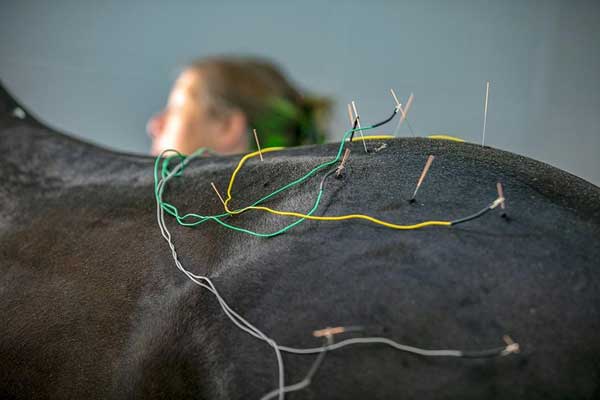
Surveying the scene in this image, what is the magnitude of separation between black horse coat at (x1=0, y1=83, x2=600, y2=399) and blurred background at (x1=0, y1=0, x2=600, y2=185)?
235 centimetres

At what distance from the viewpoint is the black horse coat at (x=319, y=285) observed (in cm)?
51

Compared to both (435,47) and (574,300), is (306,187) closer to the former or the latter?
(574,300)

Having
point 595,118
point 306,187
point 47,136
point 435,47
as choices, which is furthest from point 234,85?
point 306,187

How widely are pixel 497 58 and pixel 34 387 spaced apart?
115 inches

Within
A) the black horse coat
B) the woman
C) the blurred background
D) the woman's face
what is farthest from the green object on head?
the black horse coat

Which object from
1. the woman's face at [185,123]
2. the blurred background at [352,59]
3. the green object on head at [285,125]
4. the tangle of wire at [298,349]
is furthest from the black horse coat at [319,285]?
the blurred background at [352,59]

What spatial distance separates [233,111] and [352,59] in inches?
36.8

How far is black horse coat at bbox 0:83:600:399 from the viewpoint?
515 millimetres

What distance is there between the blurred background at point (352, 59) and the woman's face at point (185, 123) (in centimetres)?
75

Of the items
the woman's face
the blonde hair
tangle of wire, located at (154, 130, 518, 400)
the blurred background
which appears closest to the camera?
tangle of wire, located at (154, 130, 518, 400)

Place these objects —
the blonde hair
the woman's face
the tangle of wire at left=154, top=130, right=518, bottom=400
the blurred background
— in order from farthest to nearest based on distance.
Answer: the blurred background
the blonde hair
the woman's face
the tangle of wire at left=154, top=130, right=518, bottom=400

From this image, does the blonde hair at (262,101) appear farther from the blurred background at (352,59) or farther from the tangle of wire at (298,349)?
the tangle of wire at (298,349)

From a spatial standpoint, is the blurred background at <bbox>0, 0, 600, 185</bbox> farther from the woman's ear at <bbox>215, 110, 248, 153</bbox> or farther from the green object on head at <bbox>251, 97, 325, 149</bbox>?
the woman's ear at <bbox>215, 110, 248, 153</bbox>

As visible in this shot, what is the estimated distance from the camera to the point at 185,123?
2.50 meters
